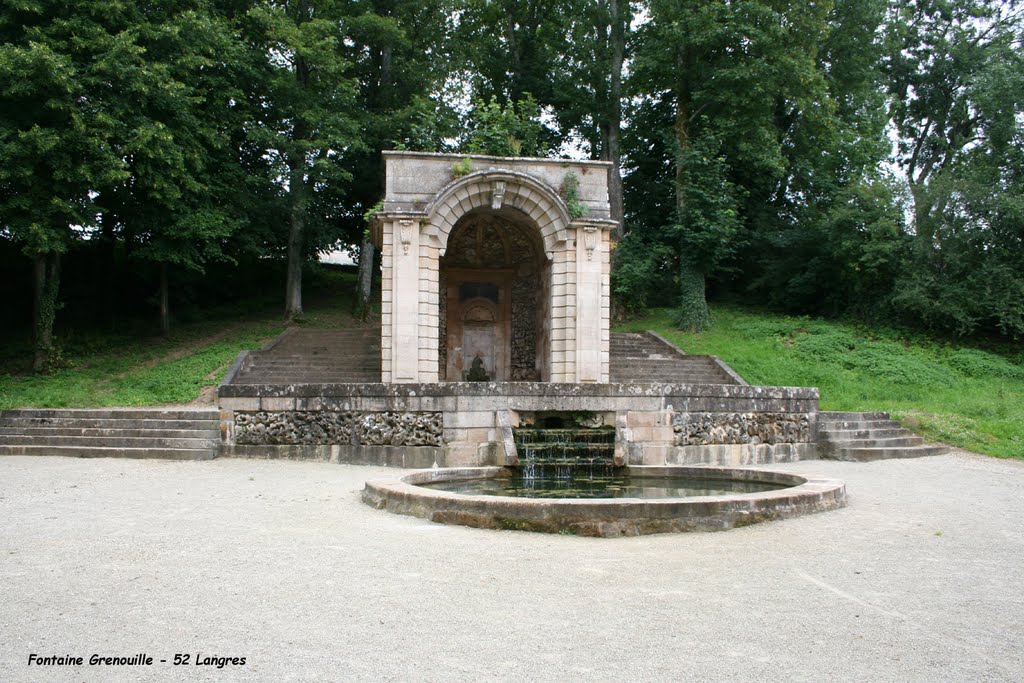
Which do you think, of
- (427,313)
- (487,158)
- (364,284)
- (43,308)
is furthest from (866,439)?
(43,308)

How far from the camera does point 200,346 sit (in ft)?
81.4

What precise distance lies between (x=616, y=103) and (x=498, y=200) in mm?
14807

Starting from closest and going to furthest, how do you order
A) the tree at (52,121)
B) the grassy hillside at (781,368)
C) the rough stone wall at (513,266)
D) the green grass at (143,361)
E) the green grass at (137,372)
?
1. the grassy hillside at (781,368)
2. the tree at (52,121)
3. the green grass at (137,372)
4. the green grass at (143,361)
5. the rough stone wall at (513,266)

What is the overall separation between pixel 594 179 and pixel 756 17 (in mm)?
12563

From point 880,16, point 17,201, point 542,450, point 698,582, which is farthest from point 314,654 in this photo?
point 880,16

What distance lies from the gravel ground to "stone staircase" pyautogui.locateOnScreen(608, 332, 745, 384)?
13.1 meters

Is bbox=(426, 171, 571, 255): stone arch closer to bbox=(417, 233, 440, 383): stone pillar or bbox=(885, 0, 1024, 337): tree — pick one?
bbox=(417, 233, 440, 383): stone pillar

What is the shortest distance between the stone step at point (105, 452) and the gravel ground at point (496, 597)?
4646 millimetres

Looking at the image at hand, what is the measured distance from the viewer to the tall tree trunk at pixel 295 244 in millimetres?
27516

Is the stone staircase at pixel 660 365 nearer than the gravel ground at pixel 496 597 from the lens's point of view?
No

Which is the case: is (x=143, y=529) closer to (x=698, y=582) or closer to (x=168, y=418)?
(x=698, y=582)

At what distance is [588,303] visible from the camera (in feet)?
60.0

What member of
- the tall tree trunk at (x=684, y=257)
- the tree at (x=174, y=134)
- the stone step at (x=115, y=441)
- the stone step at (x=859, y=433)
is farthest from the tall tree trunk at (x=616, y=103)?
the stone step at (x=115, y=441)

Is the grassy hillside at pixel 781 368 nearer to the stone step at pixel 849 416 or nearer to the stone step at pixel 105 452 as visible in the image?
the stone step at pixel 849 416
